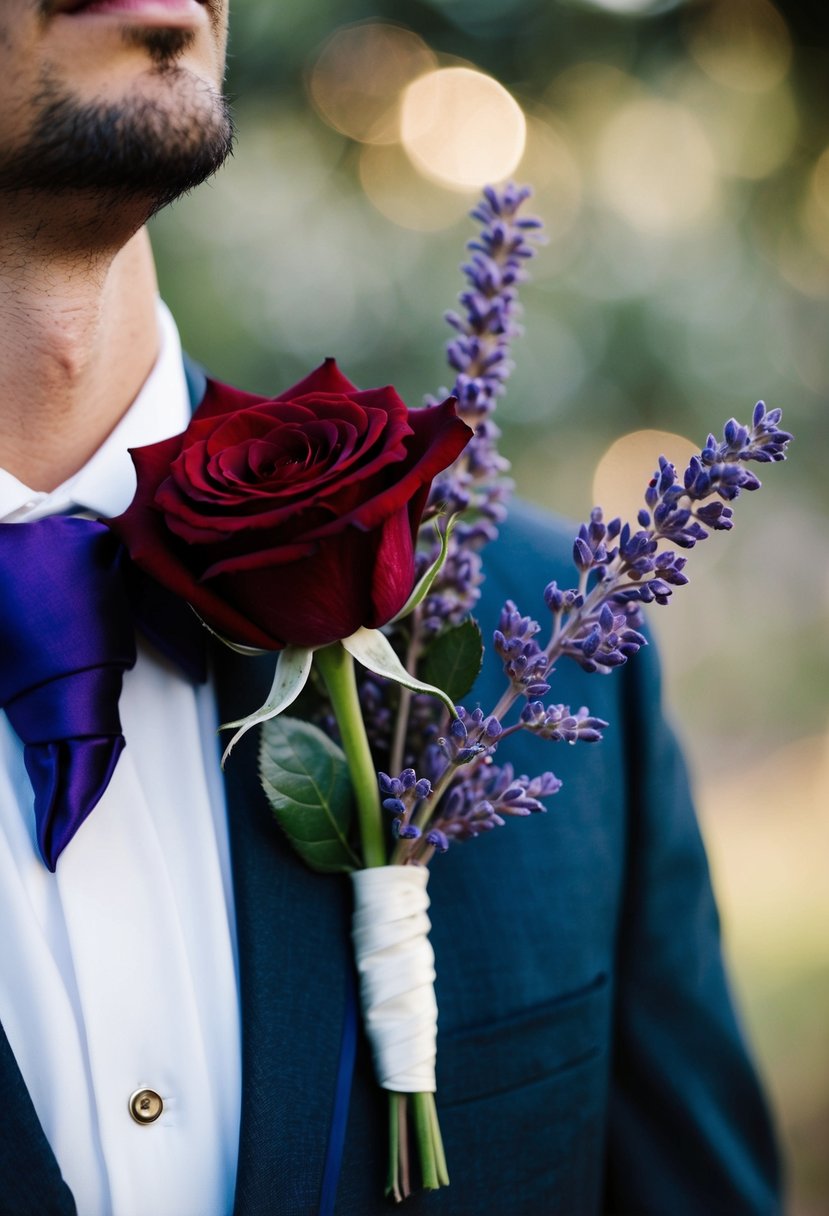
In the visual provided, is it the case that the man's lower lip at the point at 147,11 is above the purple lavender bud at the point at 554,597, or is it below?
above

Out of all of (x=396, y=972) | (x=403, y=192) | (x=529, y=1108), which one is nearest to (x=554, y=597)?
(x=396, y=972)

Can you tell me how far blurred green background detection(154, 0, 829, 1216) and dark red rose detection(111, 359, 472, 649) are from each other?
3.32 meters

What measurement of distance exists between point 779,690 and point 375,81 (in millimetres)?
3571

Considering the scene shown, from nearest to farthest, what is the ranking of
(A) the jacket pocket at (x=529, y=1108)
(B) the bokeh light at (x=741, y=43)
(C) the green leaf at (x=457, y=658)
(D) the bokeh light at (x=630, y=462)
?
1. (C) the green leaf at (x=457, y=658)
2. (A) the jacket pocket at (x=529, y=1108)
3. (B) the bokeh light at (x=741, y=43)
4. (D) the bokeh light at (x=630, y=462)

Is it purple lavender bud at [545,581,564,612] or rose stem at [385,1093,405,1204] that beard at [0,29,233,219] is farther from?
rose stem at [385,1093,405,1204]

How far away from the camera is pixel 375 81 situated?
432cm

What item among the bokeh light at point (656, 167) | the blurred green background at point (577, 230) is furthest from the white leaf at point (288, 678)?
the bokeh light at point (656, 167)

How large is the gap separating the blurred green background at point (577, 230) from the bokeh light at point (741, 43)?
0.03 feet

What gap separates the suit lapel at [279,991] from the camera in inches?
42.8

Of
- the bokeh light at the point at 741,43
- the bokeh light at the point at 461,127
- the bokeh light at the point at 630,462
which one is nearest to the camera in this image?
the bokeh light at the point at 741,43

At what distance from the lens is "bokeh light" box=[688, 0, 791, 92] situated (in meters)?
4.20

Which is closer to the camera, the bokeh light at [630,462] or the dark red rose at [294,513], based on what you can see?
the dark red rose at [294,513]

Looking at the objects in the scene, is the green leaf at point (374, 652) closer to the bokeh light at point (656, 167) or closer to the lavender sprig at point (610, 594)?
the lavender sprig at point (610, 594)

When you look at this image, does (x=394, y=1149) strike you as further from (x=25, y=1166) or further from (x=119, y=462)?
(x=119, y=462)
